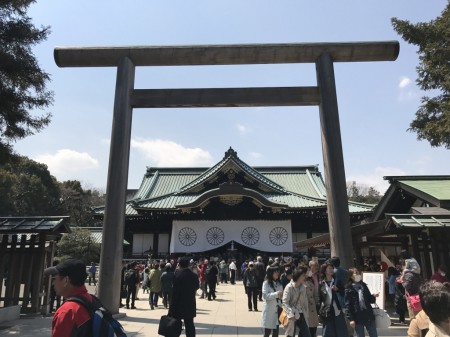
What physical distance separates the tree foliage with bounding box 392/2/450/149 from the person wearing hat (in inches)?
416

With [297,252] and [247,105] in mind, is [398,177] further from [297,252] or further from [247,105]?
[297,252]

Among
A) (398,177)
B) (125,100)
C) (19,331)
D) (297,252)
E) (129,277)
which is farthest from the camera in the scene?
(297,252)

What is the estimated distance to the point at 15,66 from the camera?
848 centimetres

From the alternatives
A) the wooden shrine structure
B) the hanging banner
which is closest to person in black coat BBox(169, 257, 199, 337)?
the wooden shrine structure

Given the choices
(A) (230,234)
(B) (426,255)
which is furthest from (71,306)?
(A) (230,234)

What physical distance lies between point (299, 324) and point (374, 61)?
704 centimetres

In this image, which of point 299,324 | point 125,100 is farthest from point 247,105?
point 299,324

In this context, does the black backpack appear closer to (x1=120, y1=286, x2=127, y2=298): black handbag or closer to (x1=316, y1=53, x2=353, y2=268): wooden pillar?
(x1=120, y1=286, x2=127, y2=298): black handbag

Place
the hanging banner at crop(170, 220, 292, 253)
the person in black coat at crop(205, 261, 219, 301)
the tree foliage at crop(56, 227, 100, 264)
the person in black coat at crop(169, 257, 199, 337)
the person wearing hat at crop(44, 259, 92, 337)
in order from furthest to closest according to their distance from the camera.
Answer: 1. the hanging banner at crop(170, 220, 292, 253)
2. the tree foliage at crop(56, 227, 100, 264)
3. the person in black coat at crop(205, 261, 219, 301)
4. the person in black coat at crop(169, 257, 199, 337)
5. the person wearing hat at crop(44, 259, 92, 337)

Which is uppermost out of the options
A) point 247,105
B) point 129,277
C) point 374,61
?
point 374,61

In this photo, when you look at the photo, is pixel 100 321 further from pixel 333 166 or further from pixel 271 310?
pixel 333 166

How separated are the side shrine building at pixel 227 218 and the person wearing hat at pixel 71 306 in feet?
59.6

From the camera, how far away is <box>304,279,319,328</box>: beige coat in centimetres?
551

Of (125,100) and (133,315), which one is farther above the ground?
(125,100)
